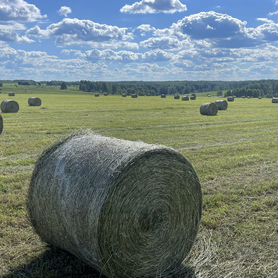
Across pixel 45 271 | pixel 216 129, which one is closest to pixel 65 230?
pixel 45 271

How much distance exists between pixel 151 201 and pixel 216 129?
18.5 m

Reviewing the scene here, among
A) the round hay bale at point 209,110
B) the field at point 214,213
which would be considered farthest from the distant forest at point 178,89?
the field at point 214,213

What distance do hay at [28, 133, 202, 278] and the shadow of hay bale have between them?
207mm

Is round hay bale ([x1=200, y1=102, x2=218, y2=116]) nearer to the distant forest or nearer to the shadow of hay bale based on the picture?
the shadow of hay bale

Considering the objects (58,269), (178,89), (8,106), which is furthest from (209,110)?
(178,89)

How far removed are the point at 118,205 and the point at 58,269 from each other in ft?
4.30

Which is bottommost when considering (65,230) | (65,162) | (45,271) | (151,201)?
(45,271)

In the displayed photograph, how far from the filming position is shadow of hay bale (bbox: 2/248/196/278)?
20.5 feet

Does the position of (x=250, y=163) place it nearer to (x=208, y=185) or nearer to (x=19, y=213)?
(x=208, y=185)

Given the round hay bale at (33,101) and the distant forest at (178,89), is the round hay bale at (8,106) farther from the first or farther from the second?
the distant forest at (178,89)

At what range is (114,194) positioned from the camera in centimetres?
595

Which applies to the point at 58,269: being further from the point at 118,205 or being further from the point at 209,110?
the point at 209,110

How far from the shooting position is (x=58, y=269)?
21.0 ft

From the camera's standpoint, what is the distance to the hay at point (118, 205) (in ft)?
19.4
